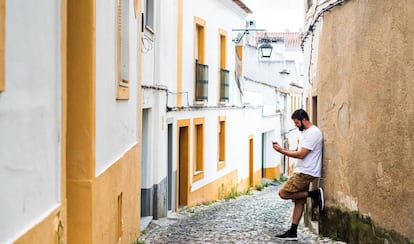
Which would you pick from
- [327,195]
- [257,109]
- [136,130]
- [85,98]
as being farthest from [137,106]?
[257,109]

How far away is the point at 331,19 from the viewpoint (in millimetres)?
10102

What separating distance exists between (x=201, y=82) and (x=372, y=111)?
11.2 m

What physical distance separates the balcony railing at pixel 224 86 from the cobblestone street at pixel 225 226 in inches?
206

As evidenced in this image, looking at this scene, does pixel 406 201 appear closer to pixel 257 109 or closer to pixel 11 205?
pixel 11 205

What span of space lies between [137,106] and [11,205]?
6762mm

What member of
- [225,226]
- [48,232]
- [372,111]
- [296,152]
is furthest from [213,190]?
[48,232]

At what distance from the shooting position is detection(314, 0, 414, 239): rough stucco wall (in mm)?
6809

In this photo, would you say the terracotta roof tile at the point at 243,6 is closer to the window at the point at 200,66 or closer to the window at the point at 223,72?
the window at the point at 223,72

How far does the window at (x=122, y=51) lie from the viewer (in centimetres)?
850

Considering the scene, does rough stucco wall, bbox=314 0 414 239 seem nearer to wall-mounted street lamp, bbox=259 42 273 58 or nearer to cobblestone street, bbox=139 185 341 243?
cobblestone street, bbox=139 185 341 243

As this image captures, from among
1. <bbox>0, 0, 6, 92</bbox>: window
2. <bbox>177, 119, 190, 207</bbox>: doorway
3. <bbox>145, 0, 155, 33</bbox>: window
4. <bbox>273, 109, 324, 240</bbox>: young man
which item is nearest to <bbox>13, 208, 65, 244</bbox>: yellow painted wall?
<bbox>0, 0, 6, 92</bbox>: window

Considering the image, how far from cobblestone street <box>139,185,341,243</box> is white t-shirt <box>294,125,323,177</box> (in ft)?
3.10

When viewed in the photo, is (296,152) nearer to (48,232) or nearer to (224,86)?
(48,232)

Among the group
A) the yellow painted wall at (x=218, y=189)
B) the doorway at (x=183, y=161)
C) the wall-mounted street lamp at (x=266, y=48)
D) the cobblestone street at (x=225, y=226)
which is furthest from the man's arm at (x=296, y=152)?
the wall-mounted street lamp at (x=266, y=48)
